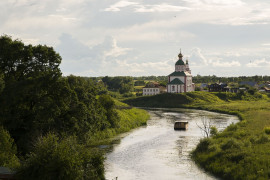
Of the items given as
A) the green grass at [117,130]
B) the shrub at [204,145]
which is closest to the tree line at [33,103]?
the green grass at [117,130]

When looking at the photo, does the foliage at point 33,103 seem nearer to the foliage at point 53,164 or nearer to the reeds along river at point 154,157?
the reeds along river at point 154,157

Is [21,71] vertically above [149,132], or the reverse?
[21,71]

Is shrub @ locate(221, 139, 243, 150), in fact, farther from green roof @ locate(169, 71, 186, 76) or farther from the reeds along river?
green roof @ locate(169, 71, 186, 76)

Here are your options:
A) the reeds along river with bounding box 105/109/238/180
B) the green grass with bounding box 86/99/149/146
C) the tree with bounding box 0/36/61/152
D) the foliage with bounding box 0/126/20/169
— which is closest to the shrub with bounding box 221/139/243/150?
the reeds along river with bounding box 105/109/238/180

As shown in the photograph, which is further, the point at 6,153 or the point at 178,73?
the point at 178,73

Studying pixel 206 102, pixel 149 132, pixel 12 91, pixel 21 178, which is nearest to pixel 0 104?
pixel 12 91

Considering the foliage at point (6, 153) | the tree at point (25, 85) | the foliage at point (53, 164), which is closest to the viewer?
the foliage at point (53, 164)

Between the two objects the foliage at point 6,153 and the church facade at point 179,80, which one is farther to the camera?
the church facade at point 179,80

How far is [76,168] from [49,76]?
17.8 m

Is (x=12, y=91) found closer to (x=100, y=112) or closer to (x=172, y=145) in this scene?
(x=100, y=112)

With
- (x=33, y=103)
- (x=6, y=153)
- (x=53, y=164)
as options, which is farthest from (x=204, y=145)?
(x=6, y=153)

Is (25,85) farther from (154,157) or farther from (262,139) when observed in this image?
(262,139)

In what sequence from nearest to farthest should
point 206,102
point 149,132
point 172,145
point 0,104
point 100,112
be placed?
point 0,104, point 172,145, point 100,112, point 149,132, point 206,102

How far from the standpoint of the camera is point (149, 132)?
219 feet
